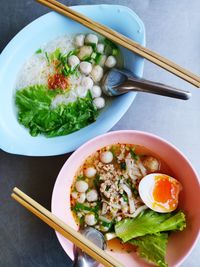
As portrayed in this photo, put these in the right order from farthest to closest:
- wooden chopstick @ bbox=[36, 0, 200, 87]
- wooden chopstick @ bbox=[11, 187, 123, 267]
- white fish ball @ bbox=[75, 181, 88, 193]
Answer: white fish ball @ bbox=[75, 181, 88, 193]
wooden chopstick @ bbox=[36, 0, 200, 87]
wooden chopstick @ bbox=[11, 187, 123, 267]

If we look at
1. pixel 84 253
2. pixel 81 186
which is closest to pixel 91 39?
pixel 81 186

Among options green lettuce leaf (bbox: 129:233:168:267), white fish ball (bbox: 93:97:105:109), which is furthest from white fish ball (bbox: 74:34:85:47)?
green lettuce leaf (bbox: 129:233:168:267)

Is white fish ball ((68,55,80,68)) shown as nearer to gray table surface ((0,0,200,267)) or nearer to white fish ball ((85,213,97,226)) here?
gray table surface ((0,0,200,267))

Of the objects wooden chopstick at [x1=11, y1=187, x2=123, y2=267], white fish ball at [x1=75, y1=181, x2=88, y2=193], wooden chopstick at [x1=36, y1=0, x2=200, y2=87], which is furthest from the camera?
white fish ball at [x1=75, y1=181, x2=88, y2=193]

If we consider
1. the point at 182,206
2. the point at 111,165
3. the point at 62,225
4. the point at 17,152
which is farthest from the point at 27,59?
the point at 182,206

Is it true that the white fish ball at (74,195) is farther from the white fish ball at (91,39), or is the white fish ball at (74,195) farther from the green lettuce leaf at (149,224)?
the white fish ball at (91,39)

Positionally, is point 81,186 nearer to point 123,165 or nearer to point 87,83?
point 123,165

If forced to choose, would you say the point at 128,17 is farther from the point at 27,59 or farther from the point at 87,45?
the point at 27,59
